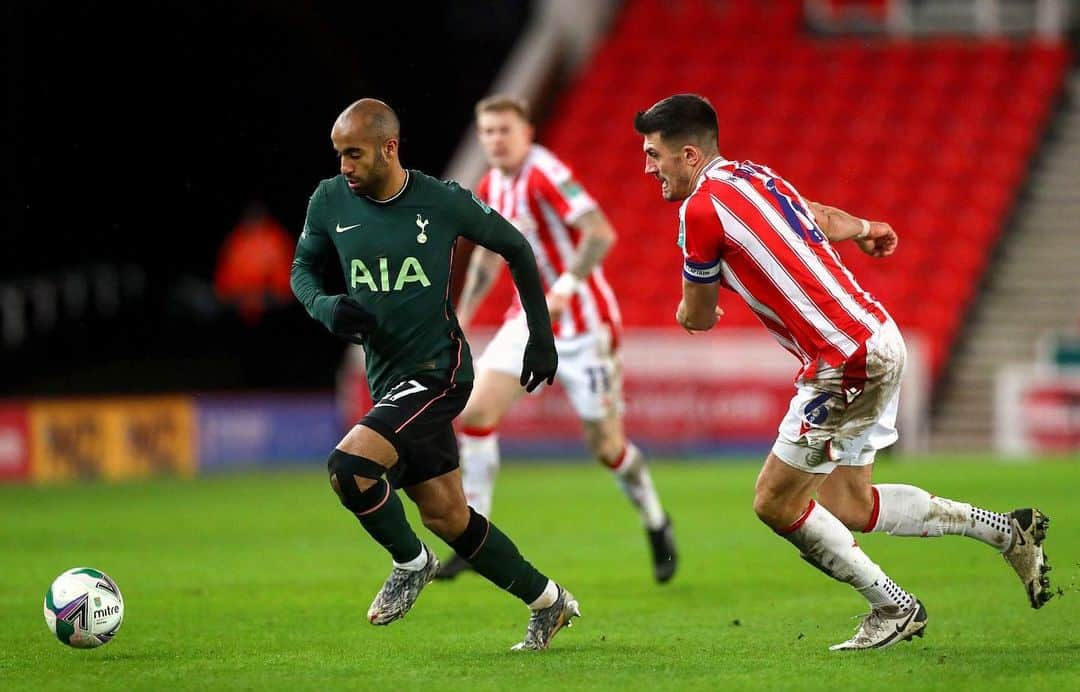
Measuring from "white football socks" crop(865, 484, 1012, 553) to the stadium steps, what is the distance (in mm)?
13969

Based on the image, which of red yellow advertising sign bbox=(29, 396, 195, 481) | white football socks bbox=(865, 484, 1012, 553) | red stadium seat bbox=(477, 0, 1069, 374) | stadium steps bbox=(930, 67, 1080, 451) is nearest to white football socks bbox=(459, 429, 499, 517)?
white football socks bbox=(865, 484, 1012, 553)

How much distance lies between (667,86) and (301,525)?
13956 millimetres

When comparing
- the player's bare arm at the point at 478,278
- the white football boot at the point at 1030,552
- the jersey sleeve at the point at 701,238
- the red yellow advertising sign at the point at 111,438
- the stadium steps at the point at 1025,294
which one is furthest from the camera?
the stadium steps at the point at 1025,294

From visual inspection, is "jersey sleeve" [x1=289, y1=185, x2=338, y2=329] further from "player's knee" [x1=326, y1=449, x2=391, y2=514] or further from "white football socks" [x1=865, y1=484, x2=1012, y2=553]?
"white football socks" [x1=865, y1=484, x2=1012, y2=553]

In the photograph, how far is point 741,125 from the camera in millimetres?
24531

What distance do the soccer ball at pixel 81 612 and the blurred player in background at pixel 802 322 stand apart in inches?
97.4

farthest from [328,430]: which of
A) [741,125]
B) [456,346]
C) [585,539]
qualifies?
[456,346]

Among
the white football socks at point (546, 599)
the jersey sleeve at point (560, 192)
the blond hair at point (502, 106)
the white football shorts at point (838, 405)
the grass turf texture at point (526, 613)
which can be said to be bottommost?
the grass turf texture at point (526, 613)

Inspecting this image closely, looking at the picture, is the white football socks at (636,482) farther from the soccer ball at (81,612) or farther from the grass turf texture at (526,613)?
the soccer ball at (81,612)

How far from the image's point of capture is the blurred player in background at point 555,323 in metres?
9.20

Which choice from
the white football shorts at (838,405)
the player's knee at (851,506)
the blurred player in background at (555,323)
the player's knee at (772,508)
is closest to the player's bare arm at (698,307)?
the white football shorts at (838,405)

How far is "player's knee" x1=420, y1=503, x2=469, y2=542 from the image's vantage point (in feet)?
21.1

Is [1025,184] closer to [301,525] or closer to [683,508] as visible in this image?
[683,508]

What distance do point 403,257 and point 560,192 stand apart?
3.15m
